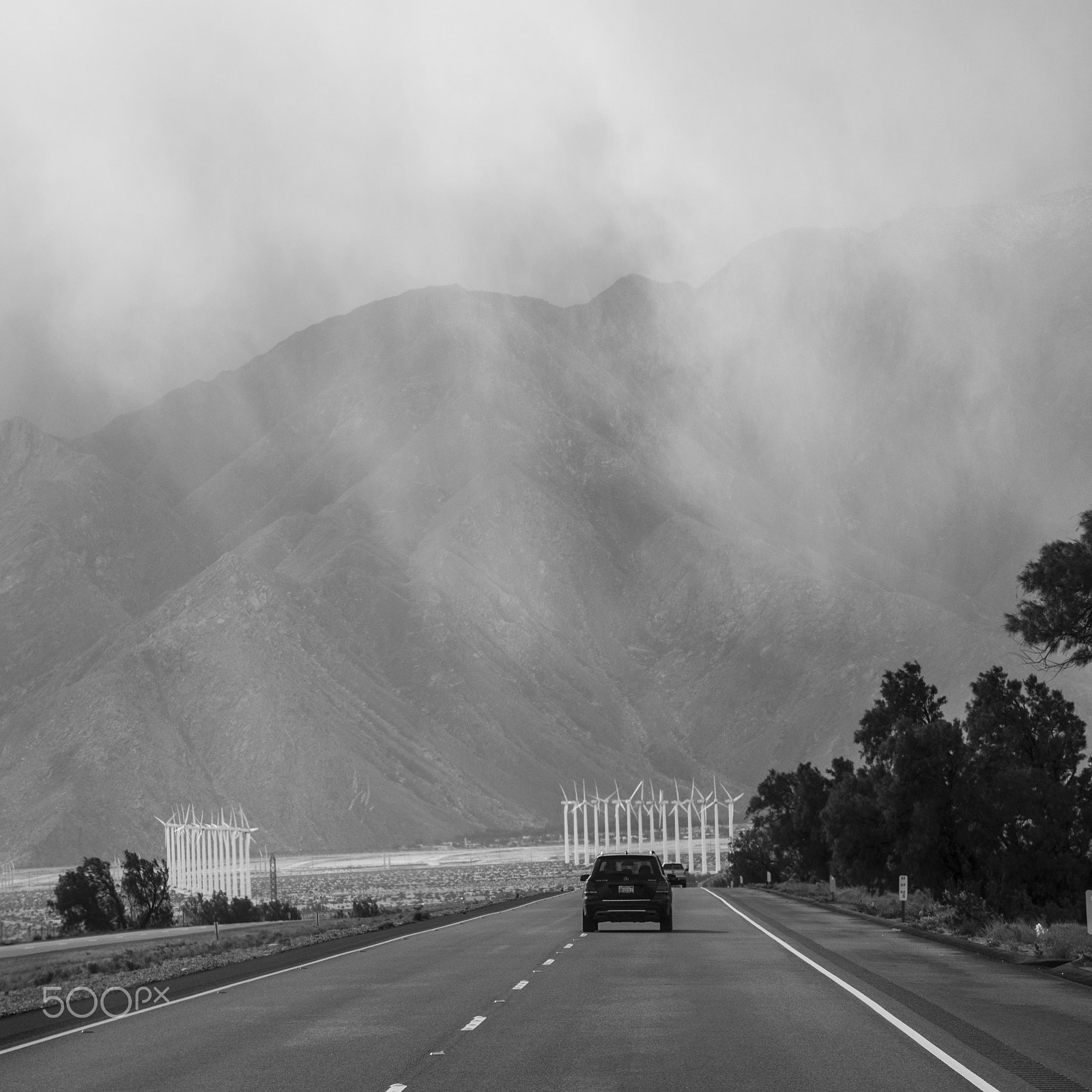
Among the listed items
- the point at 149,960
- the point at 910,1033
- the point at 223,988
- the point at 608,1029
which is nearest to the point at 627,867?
the point at 149,960

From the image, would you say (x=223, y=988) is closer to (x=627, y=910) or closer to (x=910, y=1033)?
(x=910, y=1033)

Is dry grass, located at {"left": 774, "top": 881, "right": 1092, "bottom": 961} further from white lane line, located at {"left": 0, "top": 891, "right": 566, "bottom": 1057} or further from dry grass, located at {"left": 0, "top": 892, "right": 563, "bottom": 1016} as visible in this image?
dry grass, located at {"left": 0, "top": 892, "right": 563, "bottom": 1016}

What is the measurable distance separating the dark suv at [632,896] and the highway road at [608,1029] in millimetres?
7602

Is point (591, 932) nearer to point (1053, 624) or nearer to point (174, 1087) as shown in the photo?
point (1053, 624)

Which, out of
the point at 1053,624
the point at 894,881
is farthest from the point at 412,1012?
the point at 894,881

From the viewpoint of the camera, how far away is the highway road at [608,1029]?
14.4m

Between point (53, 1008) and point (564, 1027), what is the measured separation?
8052 millimetres

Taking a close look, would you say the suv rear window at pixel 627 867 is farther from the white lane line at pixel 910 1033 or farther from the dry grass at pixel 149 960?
the white lane line at pixel 910 1033

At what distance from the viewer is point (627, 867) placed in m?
40.1

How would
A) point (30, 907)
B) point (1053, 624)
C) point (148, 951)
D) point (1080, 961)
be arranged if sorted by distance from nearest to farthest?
point (1080, 961), point (1053, 624), point (148, 951), point (30, 907)

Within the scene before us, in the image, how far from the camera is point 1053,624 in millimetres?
32500

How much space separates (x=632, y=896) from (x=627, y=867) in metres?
1.13

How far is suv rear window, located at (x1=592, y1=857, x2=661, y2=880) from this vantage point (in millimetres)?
39344

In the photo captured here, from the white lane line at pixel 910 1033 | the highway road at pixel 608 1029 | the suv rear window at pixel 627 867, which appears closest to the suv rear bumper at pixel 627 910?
the suv rear window at pixel 627 867
